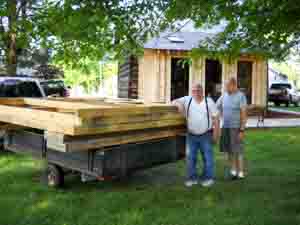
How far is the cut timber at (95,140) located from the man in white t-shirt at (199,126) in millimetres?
544

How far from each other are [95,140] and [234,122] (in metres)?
2.85

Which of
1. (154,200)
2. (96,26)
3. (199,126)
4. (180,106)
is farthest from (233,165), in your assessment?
(96,26)

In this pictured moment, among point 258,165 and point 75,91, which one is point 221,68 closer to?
point 258,165

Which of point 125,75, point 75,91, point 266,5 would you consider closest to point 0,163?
point 266,5

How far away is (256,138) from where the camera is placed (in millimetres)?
11742

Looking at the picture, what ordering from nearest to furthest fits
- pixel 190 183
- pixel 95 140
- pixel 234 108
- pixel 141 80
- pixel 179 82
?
pixel 95 140, pixel 190 183, pixel 234 108, pixel 141 80, pixel 179 82

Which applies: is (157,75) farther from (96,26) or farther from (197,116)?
(96,26)

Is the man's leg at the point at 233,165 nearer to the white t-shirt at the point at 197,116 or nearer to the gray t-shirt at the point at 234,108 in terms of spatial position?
the gray t-shirt at the point at 234,108

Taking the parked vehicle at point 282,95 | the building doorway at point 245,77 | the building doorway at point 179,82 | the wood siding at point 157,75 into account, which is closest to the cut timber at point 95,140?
the wood siding at point 157,75

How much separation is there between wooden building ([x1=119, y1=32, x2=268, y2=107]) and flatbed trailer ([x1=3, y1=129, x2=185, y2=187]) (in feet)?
37.3

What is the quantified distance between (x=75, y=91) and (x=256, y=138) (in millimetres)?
32779

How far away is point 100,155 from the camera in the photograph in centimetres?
518

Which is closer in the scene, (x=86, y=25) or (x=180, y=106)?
(x=86, y=25)

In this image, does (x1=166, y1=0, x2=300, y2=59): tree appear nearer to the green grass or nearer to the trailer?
the trailer
